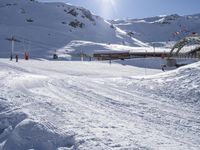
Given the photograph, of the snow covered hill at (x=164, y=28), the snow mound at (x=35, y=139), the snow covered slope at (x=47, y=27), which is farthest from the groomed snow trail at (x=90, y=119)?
the snow covered hill at (x=164, y=28)

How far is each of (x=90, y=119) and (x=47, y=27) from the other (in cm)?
7688

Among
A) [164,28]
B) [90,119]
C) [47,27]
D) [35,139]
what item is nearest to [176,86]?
[90,119]

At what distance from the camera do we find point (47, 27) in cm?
8444

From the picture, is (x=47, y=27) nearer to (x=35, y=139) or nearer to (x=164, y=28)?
(x=35, y=139)

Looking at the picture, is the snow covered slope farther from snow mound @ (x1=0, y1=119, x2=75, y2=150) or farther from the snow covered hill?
snow mound @ (x1=0, y1=119, x2=75, y2=150)

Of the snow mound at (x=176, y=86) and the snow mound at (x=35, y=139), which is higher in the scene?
the snow mound at (x=176, y=86)

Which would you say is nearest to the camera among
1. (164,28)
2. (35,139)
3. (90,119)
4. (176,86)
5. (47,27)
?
(35,139)

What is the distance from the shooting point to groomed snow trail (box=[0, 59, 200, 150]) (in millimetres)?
7988

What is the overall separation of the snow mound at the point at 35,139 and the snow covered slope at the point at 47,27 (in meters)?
45.1

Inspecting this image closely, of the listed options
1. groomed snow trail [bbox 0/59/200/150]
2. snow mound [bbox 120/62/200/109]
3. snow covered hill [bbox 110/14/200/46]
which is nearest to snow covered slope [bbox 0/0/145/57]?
snow mound [bbox 120/62/200/109]

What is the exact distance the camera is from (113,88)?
14586 mm

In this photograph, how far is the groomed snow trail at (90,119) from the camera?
7.99 metres

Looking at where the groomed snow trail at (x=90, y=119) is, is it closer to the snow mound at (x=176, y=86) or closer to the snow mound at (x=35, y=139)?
the snow mound at (x=35, y=139)

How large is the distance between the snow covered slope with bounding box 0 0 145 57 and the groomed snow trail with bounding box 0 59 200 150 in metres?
41.0
